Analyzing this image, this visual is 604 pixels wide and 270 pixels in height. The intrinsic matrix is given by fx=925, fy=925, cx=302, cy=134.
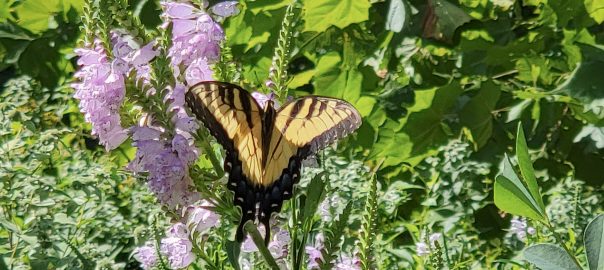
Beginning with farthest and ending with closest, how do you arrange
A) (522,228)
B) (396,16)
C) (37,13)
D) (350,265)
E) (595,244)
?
(37,13)
(396,16)
(522,228)
(350,265)
(595,244)

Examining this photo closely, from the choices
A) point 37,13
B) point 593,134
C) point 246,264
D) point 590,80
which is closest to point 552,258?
point 246,264

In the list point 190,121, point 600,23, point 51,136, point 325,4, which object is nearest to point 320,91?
point 325,4

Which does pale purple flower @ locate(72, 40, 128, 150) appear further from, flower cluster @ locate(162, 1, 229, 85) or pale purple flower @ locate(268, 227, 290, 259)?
pale purple flower @ locate(268, 227, 290, 259)

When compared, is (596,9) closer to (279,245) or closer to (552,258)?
(279,245)

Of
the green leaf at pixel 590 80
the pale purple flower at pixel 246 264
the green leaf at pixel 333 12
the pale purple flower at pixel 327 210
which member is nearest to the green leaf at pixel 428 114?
the green leaf at pixel 333 12

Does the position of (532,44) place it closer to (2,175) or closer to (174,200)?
(2,175)

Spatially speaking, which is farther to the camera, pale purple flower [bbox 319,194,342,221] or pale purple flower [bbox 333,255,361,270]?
pale purple flower [bbox 319,194,342,221]

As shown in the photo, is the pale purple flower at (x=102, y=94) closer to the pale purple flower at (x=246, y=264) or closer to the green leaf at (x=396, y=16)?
the pale purple flower at (x=246, y=264)

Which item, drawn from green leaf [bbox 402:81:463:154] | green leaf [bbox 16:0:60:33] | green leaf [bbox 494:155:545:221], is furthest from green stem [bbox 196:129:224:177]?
green leaf [bbox 16:0:60:33]
